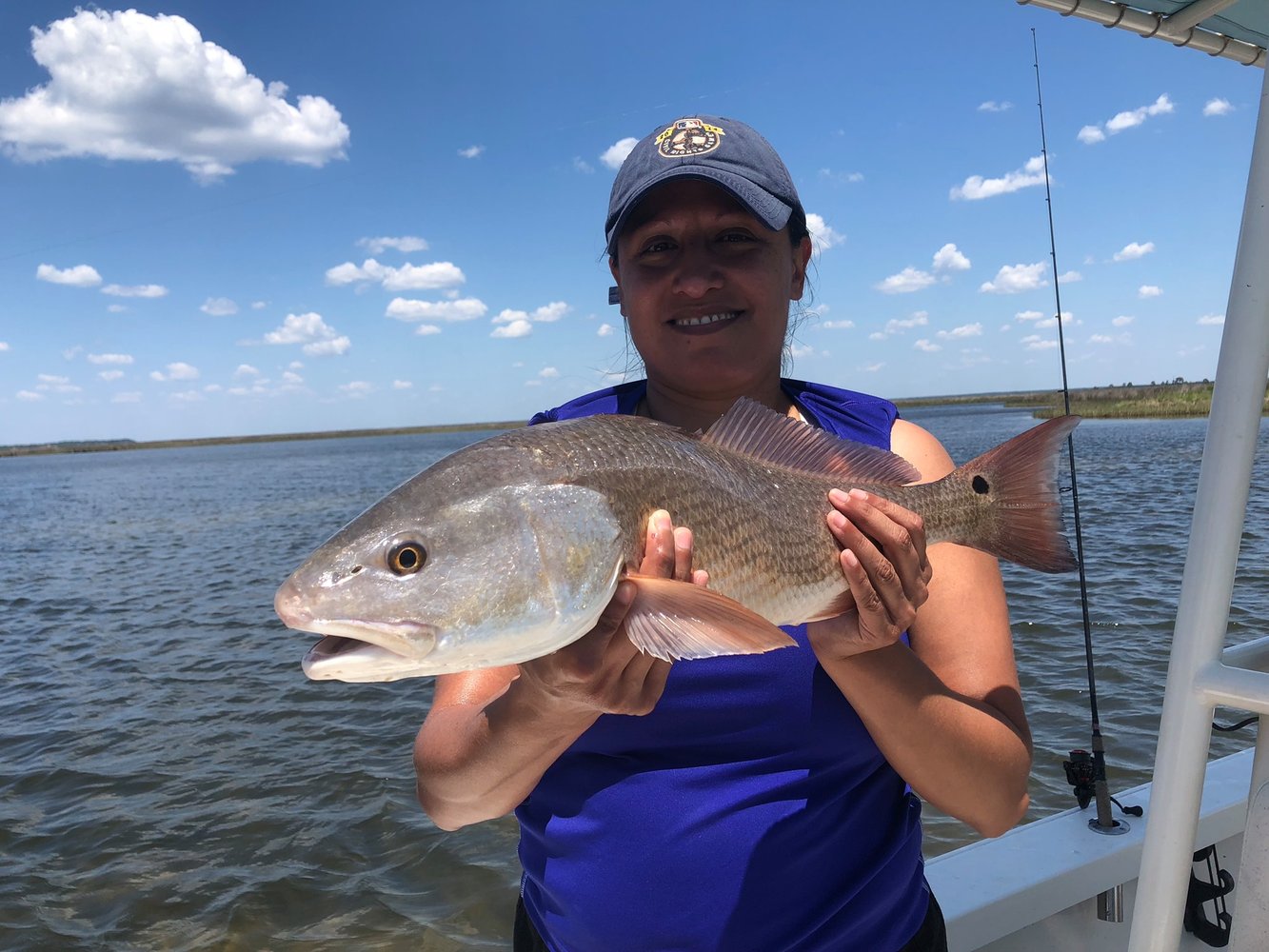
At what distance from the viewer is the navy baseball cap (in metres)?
2.21

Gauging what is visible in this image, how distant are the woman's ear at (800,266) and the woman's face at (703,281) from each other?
15 cm

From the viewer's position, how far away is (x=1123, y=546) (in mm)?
15508

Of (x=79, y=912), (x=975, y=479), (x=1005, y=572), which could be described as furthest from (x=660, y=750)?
(x=1005, y=572)

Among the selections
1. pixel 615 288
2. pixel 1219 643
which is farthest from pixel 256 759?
pixel 1219 643

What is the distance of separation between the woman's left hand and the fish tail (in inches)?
14.7

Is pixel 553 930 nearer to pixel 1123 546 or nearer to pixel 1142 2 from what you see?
pixel 1142 2

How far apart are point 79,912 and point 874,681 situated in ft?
24.1

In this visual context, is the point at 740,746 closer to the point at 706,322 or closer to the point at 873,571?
the point at 873,571

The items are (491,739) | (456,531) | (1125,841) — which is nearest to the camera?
(456,531)

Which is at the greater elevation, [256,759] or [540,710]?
[540,710]

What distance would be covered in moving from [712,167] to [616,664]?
1386mm

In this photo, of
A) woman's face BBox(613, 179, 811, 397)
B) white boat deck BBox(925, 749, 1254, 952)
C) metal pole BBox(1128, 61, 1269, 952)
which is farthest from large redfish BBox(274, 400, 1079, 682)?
white boat deck BBox(925, 749, 1254, 952)

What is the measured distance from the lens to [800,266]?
2688 millimetres

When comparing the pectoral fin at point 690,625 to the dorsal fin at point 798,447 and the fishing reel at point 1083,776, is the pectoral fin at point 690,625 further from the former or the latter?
the fishing reel at point 1083,776
